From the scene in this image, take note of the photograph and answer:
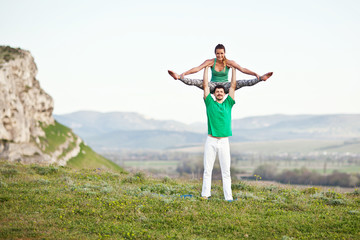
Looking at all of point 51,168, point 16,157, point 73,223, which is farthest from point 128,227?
point 16,157

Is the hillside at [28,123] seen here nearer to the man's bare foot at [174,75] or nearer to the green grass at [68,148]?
the green grass at [68,148]

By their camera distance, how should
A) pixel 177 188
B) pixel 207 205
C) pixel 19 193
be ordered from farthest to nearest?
pixel 177 188, pixel 19 193, pixel 207 205

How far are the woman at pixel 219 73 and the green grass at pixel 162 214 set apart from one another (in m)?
4.34

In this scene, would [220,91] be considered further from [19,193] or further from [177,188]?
[19,193]

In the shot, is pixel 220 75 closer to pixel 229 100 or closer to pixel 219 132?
pixel 229 100

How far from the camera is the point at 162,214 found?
10.7 metres

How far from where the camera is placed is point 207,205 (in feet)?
38.5

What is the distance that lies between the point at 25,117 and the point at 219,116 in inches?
4053

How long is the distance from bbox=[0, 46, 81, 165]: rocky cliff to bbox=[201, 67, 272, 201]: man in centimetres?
7977

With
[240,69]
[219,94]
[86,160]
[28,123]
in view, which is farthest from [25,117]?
[240,69]

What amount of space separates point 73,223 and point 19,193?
418 centimetres

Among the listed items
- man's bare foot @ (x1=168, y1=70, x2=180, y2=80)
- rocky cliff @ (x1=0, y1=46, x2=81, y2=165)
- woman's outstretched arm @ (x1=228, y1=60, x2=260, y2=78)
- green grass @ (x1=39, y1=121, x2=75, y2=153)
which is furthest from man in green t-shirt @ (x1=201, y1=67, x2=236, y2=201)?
green grass @ (x1=39, y1=121, x2=75, y2=153)

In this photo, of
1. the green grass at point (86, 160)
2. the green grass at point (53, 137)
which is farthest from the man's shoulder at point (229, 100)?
the green grass at point (86, 160)

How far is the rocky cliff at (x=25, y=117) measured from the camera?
3659 inches
